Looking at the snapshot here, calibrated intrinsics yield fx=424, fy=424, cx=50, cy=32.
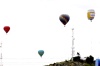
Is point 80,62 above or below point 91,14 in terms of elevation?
below

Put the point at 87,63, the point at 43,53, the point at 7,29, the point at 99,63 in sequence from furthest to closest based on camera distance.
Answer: the point at 87,63 < the point at 43,53 < the point at 7,29 < the point at 99,63

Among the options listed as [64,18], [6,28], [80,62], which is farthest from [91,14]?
[80,62]

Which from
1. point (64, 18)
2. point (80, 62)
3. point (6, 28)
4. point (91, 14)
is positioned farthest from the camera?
point (80, 62)

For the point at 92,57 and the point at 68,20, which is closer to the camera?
the point at 68,20

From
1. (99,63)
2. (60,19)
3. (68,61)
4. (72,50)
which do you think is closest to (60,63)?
(68,61)

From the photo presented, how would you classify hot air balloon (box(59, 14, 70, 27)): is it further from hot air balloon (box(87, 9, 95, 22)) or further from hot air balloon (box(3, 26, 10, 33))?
hot air balloon (box(3, 26, 10, 33))

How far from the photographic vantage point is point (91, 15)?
108 metres

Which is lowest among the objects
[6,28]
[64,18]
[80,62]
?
[80,62]

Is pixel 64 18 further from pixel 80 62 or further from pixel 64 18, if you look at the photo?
pixel 80 62

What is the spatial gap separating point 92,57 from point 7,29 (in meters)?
36.1

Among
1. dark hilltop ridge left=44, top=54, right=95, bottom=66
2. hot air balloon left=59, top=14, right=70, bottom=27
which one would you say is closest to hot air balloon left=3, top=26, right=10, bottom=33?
hot air balloon left=59, top=14, right=70, bottom=27

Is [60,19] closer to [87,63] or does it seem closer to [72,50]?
[72,50]

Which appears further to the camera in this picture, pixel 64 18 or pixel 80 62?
pixel 80 62

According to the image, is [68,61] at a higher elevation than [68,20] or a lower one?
lower
